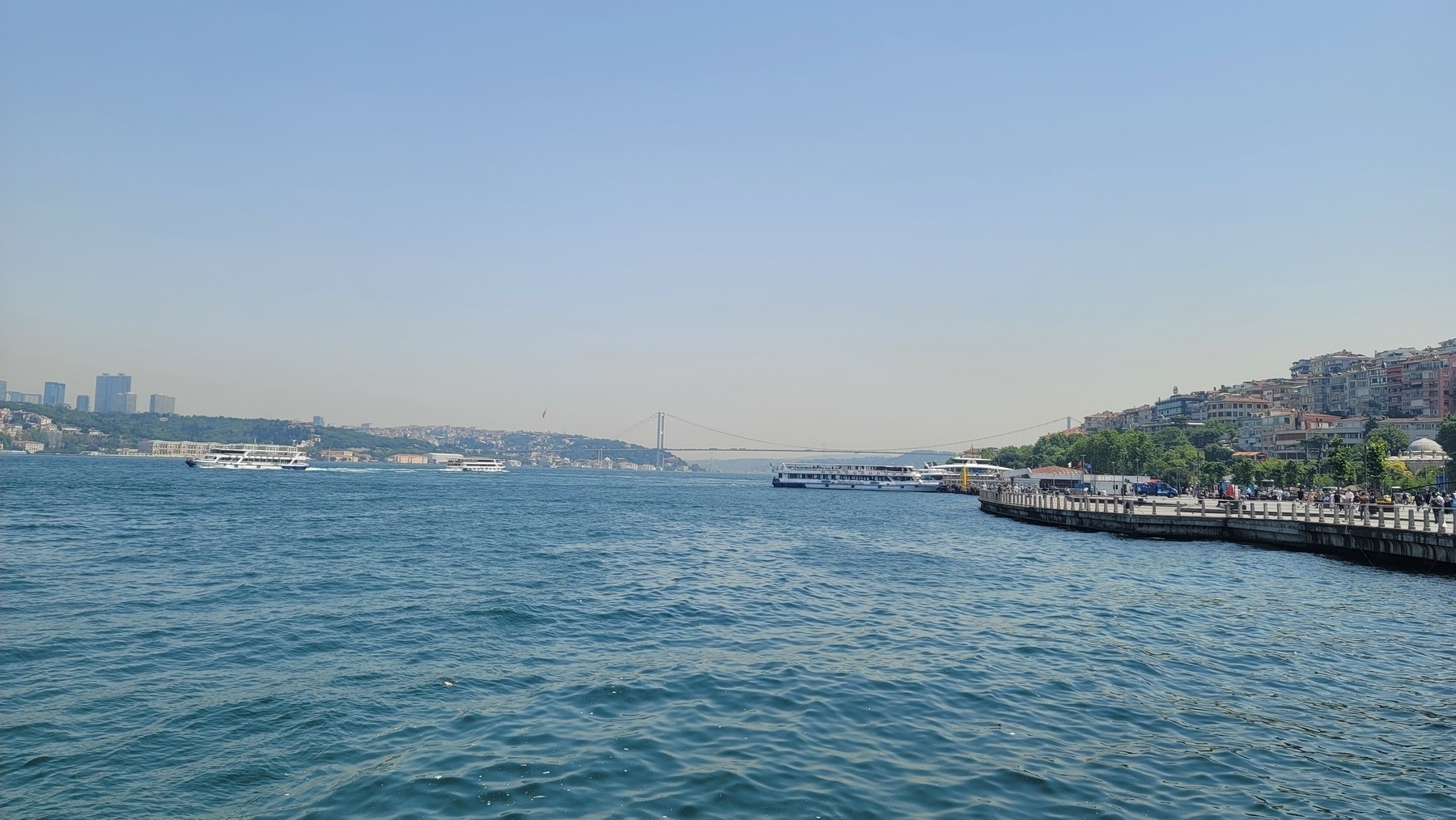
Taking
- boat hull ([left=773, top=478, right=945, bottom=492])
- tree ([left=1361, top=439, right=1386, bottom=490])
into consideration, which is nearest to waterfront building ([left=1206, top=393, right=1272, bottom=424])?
boat hull ([left=773, top=478, right=945, bottom=492])

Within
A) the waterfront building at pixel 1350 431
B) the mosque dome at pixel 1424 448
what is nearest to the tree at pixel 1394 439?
the waterfront building at pixel 1350 431

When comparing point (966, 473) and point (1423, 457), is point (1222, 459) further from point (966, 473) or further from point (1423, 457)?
point (966, 473)

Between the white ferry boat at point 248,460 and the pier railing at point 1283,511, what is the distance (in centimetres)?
11687

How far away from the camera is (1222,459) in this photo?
138625mm

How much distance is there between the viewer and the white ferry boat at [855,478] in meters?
134

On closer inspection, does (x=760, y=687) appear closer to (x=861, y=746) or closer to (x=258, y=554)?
(x=861, y=746)

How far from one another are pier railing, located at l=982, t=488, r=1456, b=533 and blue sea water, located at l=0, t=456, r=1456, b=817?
3.16 metres

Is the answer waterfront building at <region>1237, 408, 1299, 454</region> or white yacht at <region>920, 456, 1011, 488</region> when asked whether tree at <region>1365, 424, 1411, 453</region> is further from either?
white yacht at <region>920, 456, 1011, 488</region>

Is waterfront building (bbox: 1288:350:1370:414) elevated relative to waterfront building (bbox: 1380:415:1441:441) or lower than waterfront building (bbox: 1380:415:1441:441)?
elevated

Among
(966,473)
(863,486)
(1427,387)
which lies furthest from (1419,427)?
(863,486)

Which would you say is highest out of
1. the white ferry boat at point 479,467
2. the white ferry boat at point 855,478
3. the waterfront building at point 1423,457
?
the waterfront building at point 1423,457

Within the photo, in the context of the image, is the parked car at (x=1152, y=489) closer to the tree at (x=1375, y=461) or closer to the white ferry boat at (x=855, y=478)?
the tree at (x=1375, y=461)

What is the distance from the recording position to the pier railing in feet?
98.4

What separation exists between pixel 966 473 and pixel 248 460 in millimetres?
113413
